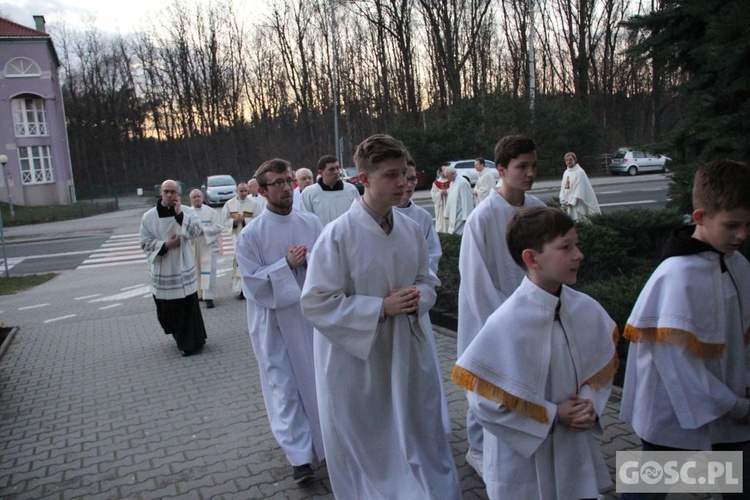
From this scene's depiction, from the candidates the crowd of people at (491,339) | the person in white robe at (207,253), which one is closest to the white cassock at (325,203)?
the crowd of people at (491,339)

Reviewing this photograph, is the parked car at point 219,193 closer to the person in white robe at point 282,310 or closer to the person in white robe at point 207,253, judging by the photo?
the person in white robe at point 207,253

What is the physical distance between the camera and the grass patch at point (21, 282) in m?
14.6

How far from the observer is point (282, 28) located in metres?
46.6

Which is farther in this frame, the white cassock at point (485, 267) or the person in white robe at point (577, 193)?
the person in white robe at point (577, 193)

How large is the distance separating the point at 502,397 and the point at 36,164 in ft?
172

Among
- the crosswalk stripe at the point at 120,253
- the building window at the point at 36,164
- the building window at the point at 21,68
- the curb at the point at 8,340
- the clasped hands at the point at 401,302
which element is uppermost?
the building window at the point at 21,68

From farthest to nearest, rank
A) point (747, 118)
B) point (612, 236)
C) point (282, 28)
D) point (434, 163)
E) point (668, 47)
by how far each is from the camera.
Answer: point (282, 28) → point (434, 163) → point (612, 236) → point (668, 47) → point (747, 118)

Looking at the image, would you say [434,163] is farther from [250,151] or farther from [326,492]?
[326,492]

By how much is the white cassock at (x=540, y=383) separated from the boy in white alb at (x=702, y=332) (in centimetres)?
34

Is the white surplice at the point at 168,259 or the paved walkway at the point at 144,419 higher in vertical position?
the white surplice at the point at 168,259

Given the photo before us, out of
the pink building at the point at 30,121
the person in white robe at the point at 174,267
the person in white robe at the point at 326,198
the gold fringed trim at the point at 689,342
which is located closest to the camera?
the gold fringed trim at the point at 689,342

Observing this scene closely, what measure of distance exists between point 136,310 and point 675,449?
33.3ft

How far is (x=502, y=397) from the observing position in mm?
2410

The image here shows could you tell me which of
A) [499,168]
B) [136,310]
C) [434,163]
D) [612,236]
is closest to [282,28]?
[434,163]
